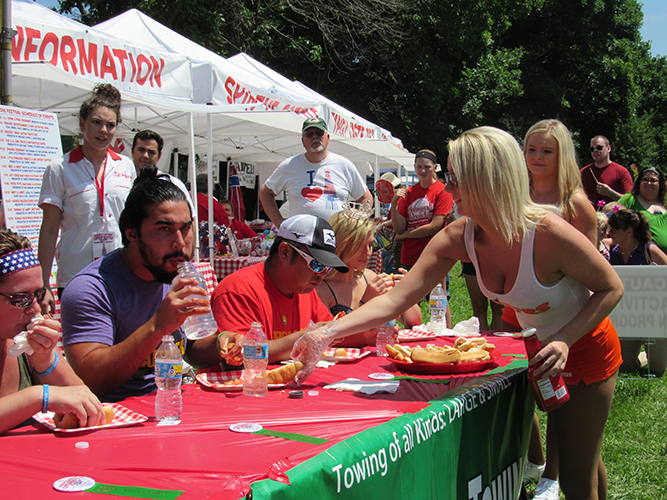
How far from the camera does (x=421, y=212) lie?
22.1 ft

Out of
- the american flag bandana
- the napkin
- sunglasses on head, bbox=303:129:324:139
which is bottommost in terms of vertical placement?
the napkin

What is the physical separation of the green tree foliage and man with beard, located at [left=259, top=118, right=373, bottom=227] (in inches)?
379

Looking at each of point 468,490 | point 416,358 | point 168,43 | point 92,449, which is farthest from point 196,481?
point 168,43

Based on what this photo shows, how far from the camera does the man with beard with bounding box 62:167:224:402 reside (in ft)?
6.71

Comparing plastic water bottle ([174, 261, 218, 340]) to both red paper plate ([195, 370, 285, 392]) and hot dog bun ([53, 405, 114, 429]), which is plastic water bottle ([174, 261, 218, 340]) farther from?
hot dog bun ([53, 405, 114, 429])

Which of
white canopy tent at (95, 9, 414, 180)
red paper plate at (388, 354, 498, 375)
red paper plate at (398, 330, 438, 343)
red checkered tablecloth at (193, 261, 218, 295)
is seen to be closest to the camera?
red paper plate at (388, 354, 498, 375)

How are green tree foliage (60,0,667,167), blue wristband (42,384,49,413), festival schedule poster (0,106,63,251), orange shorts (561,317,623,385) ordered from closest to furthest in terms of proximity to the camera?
blue wristband (42,384,49,413) → orange shorts (561,317,623,385) → festival schedule poster (0,106,63,251) → green tree foliage (60,0,667,167)

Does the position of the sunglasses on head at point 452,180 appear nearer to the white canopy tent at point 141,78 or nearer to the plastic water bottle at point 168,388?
the plastic water bottle at point 168,388

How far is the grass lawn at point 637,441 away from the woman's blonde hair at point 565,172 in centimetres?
167

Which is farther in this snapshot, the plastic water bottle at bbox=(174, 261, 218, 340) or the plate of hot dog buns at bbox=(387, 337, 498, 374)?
the plate of hot dog buns at bbox=(387, 337, 498, 374)

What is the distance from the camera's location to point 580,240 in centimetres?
216

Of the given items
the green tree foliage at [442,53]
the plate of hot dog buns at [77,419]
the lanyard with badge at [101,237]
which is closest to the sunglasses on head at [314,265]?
the plate of hot dog buns at [77,419]

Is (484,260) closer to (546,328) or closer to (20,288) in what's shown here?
(546,328)

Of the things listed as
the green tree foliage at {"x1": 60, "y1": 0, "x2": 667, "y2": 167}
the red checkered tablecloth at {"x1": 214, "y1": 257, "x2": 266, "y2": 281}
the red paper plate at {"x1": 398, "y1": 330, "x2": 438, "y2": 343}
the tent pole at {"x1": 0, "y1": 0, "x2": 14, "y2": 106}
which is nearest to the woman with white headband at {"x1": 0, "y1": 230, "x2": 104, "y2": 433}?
the red paper plate at {"x1": 398, "y1": 330, "x2": 438, "y2": 343}
